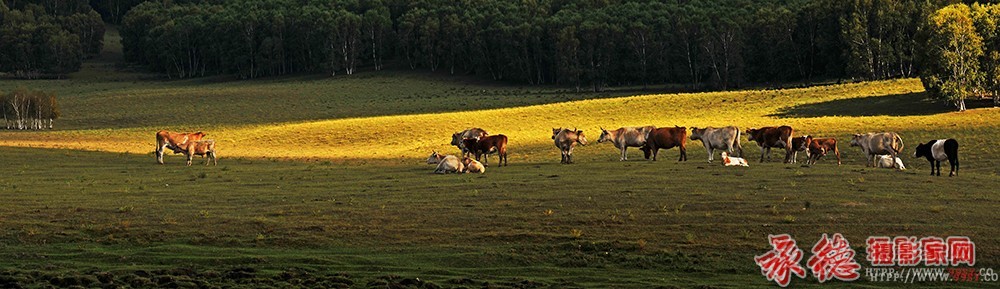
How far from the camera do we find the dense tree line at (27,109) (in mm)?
80375

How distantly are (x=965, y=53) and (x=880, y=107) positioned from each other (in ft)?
22.3

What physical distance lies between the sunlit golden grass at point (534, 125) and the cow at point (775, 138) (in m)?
8.66

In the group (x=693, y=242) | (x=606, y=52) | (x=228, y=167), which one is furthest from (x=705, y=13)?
(x=693, y=242)

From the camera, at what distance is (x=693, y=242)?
74.7ft

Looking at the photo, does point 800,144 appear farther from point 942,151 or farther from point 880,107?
point 880,107

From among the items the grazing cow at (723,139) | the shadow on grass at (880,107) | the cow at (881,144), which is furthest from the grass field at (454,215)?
the shadow on grass at (880,107)

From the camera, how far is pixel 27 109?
265 ft

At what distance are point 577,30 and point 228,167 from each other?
7773 cm

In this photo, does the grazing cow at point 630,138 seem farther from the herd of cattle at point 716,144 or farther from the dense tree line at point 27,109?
the dense tree line at point 27,109

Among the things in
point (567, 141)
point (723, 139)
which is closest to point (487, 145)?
point (567, 141)

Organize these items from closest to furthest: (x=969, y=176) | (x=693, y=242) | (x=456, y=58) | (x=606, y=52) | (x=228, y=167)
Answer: (x=693, y=242) < (x=969, y=176) < (x=228, y=167) < (x=606, y=52) < (x=456, y=58)

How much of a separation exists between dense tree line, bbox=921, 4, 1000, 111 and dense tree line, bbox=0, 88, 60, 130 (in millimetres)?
57414

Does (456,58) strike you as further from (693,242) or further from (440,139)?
(693,242)

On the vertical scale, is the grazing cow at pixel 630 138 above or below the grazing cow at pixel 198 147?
above
